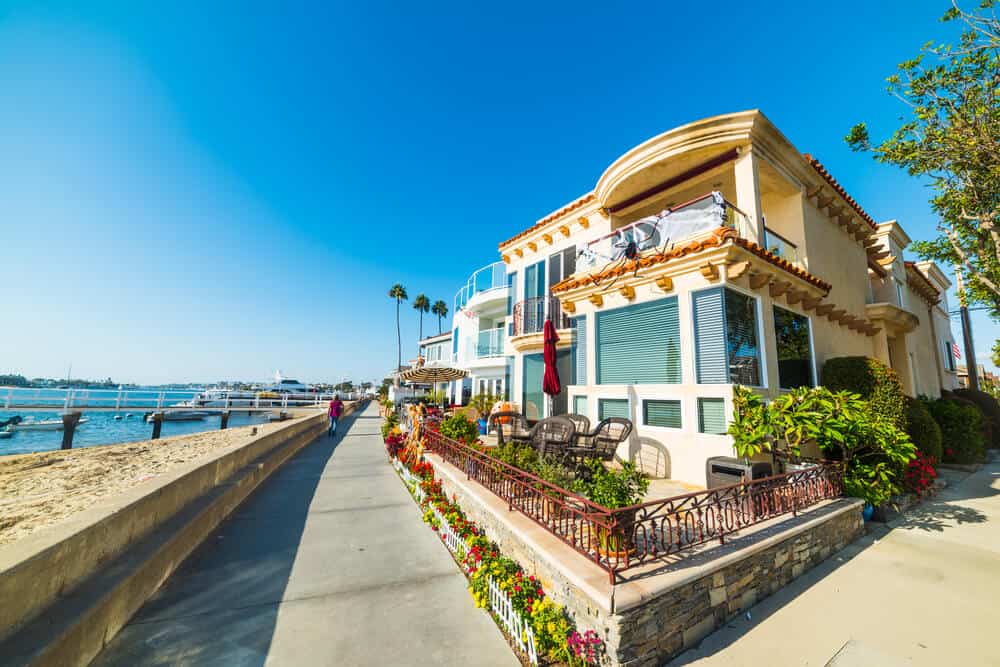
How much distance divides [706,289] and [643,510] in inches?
175

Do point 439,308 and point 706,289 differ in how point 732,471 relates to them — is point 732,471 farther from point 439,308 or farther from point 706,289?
point 439,308

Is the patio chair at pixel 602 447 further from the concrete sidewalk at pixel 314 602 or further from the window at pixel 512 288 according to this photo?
the window at pixel 512 288

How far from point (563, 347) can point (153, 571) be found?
1022 centimetres

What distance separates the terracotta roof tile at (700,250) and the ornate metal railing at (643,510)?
12.1 ft

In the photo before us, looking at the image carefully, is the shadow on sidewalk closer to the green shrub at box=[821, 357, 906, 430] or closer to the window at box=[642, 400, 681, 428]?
the window at box=[642, 400, 681, 428]

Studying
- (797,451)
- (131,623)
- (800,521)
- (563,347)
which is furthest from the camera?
(563,347)

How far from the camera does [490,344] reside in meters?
19.8

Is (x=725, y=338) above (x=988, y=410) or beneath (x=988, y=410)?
above

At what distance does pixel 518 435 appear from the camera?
8039 mm

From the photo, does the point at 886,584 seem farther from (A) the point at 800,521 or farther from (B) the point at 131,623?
(B) the point at 131,623

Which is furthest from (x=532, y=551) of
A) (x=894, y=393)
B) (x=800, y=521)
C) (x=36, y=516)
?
(x=36, y=516)

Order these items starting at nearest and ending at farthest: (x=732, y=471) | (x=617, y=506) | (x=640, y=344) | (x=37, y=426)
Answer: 1. (x=617, y=506)
2. (x=732, y=471)
3. (x=640, y=344)
4. (x=37, y=426)

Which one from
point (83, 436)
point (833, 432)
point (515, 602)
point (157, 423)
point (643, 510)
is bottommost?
point (83, 436)

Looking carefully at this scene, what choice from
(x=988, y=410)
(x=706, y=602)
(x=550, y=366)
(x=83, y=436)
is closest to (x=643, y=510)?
(x=706, y=602)
